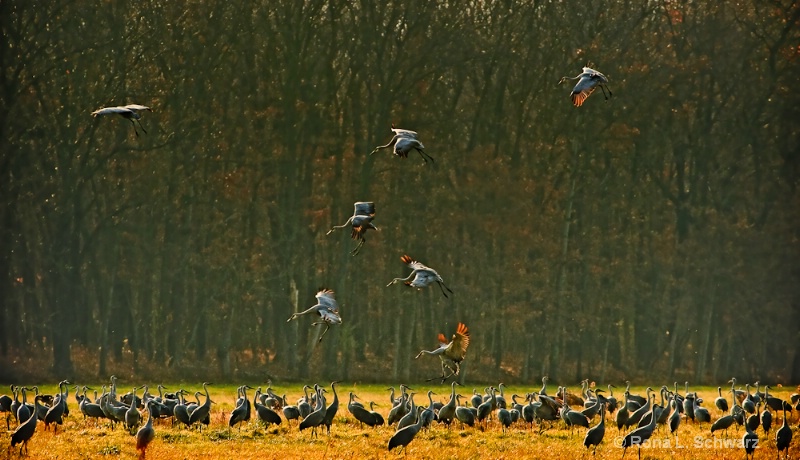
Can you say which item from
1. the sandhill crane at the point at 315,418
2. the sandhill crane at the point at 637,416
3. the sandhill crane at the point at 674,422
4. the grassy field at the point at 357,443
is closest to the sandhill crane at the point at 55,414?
the grassy field at the point at 357,443

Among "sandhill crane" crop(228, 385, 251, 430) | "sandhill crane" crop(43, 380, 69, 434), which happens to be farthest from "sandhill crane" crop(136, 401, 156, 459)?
"sandhill crane" crop(43, 380, 69, 434)

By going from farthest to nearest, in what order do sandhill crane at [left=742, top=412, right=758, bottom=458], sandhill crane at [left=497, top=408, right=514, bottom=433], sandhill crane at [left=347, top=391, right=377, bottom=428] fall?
sandhill crane at [left=347, top=391, right=377, bottom=428] → sandhill crane at [left=497, top=408, right=514, bottom=433] → sandhill crane at [left=742, top=412, right=758, bottom=458]

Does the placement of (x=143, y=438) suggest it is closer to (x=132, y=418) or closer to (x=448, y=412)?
(x=132, y=418)

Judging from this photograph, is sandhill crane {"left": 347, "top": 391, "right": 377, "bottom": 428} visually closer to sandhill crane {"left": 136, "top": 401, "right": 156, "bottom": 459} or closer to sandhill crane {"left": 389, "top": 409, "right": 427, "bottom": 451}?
sandhill crane {"left": 389, "top": 409, "right": 427, "bottom": 451}

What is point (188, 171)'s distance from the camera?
2189 inches

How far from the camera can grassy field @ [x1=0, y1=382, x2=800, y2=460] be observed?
93.4ft

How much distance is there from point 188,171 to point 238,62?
14.9 ft

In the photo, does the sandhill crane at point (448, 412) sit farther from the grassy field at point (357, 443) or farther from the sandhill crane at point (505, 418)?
the sandhill crane at point (505, 418)

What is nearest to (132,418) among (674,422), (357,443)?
(357,443)

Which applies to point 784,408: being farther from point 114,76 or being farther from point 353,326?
point 114,76

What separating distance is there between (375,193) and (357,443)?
2610 cm

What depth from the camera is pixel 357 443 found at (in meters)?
29.9

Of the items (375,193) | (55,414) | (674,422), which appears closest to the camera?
(674,422)

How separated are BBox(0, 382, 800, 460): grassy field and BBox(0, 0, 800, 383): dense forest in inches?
878
